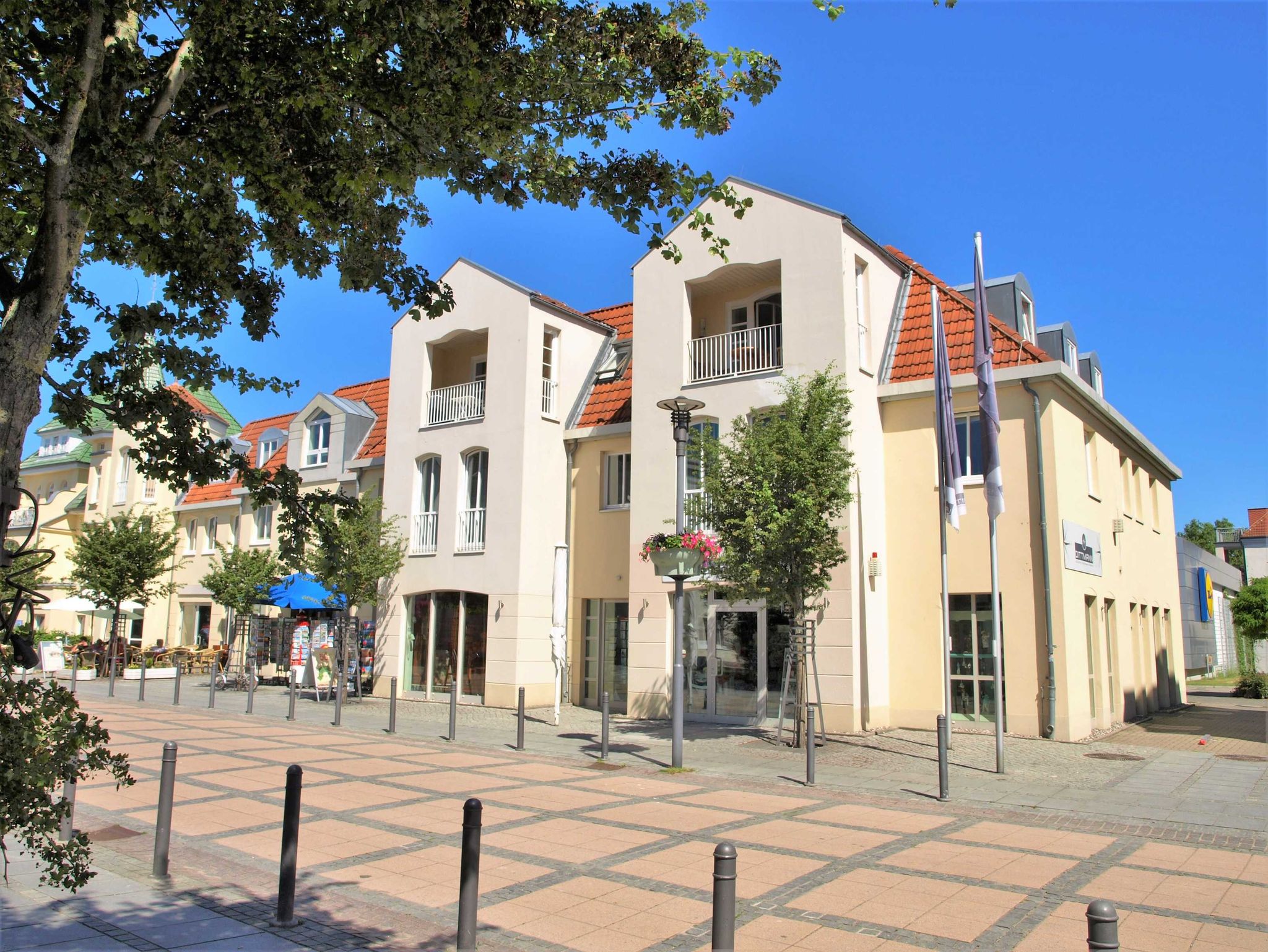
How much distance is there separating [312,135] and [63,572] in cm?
4861

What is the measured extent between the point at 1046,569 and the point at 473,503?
1307 centimetres

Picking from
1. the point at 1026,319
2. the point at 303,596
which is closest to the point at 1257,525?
the point at 1026,319

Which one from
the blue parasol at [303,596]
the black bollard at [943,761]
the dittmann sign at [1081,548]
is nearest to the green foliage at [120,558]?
the blue parasol at [303,596]

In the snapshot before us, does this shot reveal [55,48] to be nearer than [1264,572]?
Yes

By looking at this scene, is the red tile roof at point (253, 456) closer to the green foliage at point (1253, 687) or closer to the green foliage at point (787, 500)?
the green foliage at point (787, 500)

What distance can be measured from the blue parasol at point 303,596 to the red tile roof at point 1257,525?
55.7 metres

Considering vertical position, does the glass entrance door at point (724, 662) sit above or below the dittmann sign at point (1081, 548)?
below

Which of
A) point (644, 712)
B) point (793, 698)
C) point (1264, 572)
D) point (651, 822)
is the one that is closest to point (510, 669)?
point (644, 712)

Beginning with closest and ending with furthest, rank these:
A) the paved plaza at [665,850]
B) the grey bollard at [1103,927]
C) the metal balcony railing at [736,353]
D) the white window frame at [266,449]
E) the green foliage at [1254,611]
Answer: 1. the grey bollard at [1103,927]
2. the paved plaza at [665,850]
3. the metal balcony railing at [736,353]
4. the green foliage at [1254,611]
5. the white window frame at [266,449]

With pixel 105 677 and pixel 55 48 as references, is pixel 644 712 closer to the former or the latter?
pixel 55 48

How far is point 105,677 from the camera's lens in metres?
29.1

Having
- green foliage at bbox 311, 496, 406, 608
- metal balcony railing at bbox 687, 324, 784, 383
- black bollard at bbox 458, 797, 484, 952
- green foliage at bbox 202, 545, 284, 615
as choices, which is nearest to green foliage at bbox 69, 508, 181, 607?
green foliage at bbox 202, 545, 284, 615

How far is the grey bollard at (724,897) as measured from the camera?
394cm

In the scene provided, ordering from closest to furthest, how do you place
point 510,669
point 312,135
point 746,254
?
1. point 312,135
2. point 746,254
3. point 510,669
